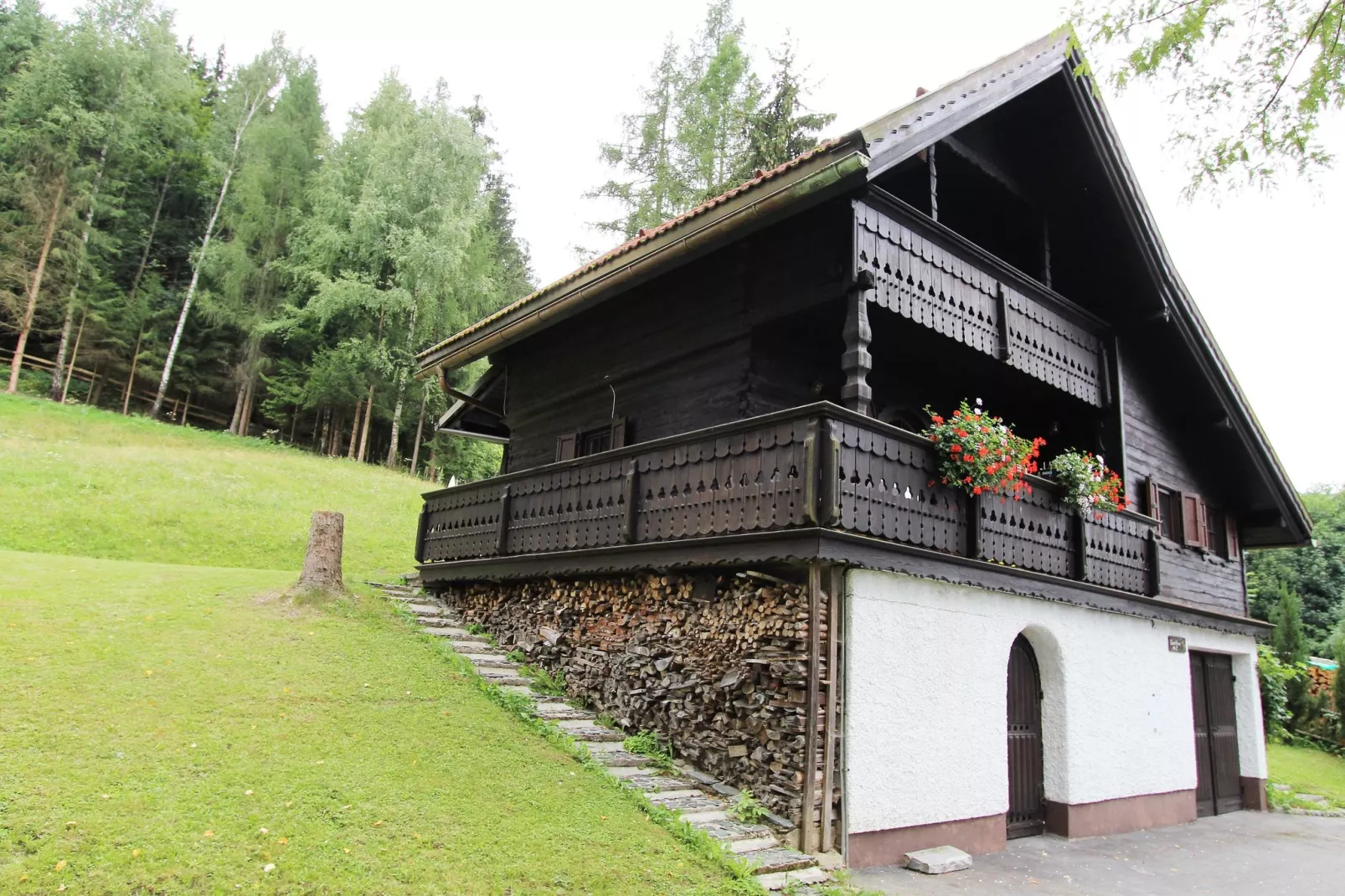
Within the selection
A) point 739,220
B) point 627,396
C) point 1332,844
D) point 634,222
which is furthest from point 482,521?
point 634,222

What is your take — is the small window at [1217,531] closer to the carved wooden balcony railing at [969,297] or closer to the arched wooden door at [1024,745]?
the carved wooden balcony railing at [969,297]

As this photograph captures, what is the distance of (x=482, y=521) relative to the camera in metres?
12.6

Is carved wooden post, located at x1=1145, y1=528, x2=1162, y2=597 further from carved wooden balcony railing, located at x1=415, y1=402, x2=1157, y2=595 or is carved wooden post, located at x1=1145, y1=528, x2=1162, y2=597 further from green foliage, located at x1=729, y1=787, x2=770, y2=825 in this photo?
green foliage, located at x1=729, y1=787, x2=770, y2=825

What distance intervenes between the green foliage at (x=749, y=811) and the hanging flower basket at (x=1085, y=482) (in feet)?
19.0

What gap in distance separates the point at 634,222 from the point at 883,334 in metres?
20.5

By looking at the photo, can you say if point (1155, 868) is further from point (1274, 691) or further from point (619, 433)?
point (1274, 691)

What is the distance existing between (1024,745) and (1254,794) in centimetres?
774

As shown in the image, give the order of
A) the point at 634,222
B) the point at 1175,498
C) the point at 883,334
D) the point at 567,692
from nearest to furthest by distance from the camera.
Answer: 1. the point at 567,692
2. the point at 883,334
3. the point at 1175,498
4. the point at 634,222

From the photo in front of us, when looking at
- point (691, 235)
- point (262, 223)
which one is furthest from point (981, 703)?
point (262, 223)

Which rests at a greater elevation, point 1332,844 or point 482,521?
point 482,521

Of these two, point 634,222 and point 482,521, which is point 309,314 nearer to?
point 634,222

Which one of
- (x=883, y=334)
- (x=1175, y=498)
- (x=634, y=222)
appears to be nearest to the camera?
(x=883, y=334)

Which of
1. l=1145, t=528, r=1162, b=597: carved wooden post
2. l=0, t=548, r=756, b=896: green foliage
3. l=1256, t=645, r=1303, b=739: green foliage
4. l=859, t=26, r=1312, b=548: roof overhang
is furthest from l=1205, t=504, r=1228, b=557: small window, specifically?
l=0, t=548, r=756, b=896: green foliage

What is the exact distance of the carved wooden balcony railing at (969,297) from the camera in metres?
8.67
